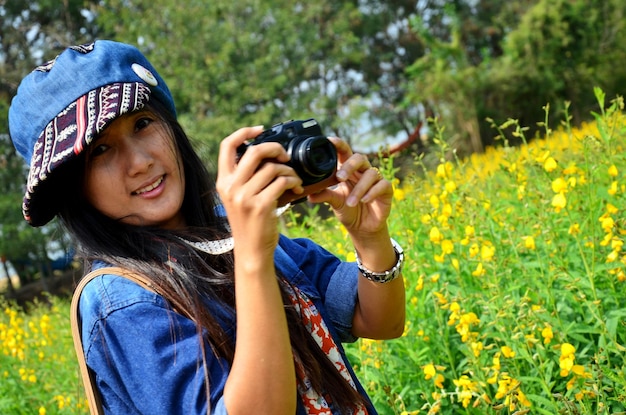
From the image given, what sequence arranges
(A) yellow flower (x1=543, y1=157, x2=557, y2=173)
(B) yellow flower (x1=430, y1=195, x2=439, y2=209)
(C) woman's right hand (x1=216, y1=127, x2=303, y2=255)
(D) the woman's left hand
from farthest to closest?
1. (B) yellow flower (x1=430, y1=195, x2=439, y2=209)
2. (A) yellow flower (x1=543, y1=157, x2=557, y2=173)
3. (D) the woman's left hand
4. (C) woman's right hand (x1=216, y1=127, x2=303, y2=255)

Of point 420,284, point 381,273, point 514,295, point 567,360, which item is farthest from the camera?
point 420,284

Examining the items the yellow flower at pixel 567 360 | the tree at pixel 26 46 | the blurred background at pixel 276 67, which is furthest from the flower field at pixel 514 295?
the tree at pixel 26 46

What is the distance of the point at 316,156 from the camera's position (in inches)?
37.2

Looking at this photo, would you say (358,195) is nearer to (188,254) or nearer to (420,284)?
(188,254)

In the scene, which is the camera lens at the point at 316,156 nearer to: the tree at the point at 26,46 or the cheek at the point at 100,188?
the cheek at the point at 100,188

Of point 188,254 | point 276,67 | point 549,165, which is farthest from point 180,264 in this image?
point 276,67

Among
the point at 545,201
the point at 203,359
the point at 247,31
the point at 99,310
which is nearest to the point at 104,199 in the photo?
the point at 99,310

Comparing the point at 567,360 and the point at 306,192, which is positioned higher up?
the point at 306,192

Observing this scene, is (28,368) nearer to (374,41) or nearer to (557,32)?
(557,32)

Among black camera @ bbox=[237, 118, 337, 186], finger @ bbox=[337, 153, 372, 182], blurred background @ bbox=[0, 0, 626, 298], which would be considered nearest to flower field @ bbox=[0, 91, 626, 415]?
finger @ bbox=[337, 153, 372, 182]

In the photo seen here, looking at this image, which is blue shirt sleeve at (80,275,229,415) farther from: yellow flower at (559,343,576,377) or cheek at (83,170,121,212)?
yellow flower at (559,343,576,377)

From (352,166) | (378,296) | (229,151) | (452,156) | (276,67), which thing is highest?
(229,151)

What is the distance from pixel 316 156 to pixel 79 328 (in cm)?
44

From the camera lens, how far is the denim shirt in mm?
898
